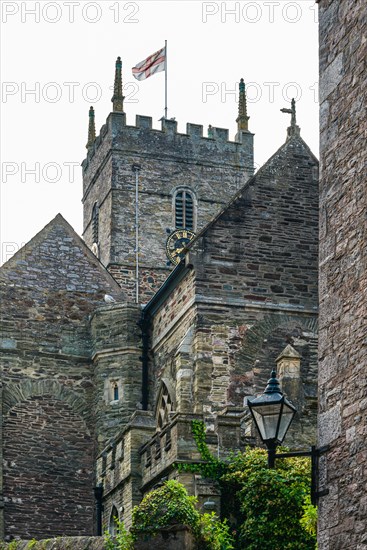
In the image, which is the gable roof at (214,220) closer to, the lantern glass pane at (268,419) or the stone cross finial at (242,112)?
the lantern glass pane at (268,419)

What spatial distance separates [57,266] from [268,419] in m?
21.0

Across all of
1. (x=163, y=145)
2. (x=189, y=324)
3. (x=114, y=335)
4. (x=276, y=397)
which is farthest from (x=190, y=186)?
(x=276, y=397)

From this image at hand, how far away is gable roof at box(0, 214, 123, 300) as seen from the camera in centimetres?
3478

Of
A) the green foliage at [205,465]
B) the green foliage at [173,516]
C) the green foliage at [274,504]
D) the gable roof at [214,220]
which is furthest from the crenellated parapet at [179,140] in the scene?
the green foliage at [173,516]

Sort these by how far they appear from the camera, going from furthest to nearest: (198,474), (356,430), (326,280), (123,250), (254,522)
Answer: (123,250) < (198,474) < (254,522) < (326,280) < (356,430)

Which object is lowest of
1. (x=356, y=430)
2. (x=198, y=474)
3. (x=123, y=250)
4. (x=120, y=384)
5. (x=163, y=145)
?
(x=356, y=430)

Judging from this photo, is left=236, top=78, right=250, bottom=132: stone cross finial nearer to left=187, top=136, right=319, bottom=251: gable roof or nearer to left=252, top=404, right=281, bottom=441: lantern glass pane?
left=187, top=136, right=319, bottom=251: gable roof

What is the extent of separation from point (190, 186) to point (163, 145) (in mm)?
2131

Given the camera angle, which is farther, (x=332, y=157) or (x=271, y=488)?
(x=271, y=488)

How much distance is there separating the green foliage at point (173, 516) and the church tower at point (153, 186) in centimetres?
3376

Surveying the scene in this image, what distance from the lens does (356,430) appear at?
13000 millimetres

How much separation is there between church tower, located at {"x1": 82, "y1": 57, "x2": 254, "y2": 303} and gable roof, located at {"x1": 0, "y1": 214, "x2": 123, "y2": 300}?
17617mm

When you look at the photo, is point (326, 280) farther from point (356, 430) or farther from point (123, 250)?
point (123, 250)

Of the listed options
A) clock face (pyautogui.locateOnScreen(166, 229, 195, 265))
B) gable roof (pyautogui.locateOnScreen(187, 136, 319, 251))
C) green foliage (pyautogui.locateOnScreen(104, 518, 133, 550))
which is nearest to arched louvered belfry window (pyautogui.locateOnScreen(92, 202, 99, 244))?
clock face (pyautogui.locateOnScreen(166, 229, 195, 265))
